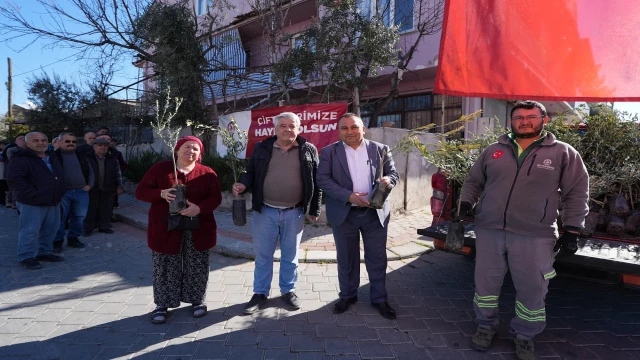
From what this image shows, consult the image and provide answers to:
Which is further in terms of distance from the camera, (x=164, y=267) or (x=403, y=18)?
(x=403, y=18)

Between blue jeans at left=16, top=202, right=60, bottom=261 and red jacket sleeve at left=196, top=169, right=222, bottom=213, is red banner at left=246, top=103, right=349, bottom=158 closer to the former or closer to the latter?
blue jeans at left=16, top=202, right=60, bottom=261

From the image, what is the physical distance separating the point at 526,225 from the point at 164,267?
2946 mm

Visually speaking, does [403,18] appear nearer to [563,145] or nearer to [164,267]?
[563,145]

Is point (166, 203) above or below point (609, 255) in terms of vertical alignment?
above

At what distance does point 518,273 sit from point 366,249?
4.16 ft

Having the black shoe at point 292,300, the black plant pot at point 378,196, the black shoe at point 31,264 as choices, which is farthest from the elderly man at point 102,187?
the black plant pot at point 378,196

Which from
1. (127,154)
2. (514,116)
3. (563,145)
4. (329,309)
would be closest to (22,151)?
(329,309)

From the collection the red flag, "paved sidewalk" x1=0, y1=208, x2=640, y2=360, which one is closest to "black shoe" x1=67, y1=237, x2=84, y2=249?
"paved sidewalk" x1=0, y1=208, x2=640, y2=360

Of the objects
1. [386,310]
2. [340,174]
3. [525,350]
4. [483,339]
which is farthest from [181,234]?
[525,350]

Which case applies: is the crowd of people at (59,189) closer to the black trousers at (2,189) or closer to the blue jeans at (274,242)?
the blue jeans at (274,242)

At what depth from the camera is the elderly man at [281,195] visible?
3420mm

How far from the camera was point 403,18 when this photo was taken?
10.3 meters

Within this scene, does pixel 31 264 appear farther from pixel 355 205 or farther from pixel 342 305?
pixel 355 205

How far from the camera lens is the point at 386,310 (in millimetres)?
3342
